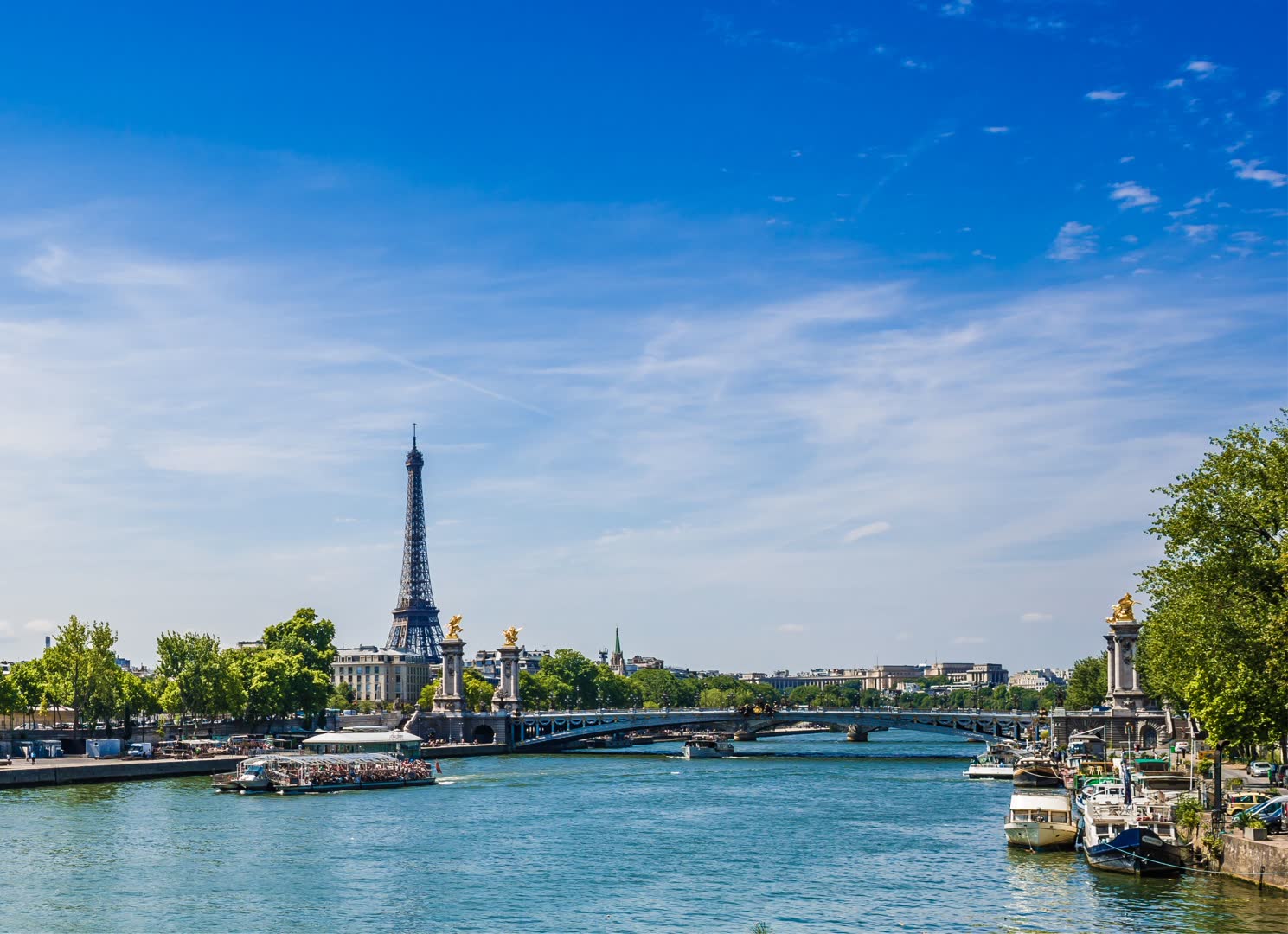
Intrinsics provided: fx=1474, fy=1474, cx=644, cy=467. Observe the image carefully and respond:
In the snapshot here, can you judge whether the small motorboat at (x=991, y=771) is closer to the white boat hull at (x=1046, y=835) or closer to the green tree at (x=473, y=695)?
the white boat hull at (x=1046, y=835)

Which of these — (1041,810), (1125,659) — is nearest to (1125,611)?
(1125,659)

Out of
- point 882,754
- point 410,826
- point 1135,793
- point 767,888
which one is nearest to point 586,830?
point 410,826

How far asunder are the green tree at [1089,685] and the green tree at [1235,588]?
7202 centimetres

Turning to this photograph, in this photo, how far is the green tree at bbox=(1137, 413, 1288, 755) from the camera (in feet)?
137

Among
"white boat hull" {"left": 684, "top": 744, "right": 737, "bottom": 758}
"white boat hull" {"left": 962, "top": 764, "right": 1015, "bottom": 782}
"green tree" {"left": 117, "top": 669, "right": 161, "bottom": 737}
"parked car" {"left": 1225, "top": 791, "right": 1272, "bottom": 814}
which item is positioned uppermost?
"green tree" {"left": 117, "top": 669, "right": 161, "bottom": 737}

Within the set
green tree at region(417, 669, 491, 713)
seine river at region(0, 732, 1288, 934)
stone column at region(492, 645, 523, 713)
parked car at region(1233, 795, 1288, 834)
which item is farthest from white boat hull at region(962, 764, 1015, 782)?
green tree at region(417, 669, 491, 713)

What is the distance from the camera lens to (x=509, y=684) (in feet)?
447

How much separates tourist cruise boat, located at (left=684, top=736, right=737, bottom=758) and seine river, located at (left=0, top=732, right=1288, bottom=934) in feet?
121

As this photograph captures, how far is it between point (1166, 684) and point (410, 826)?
3294 cm

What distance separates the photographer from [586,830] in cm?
6100

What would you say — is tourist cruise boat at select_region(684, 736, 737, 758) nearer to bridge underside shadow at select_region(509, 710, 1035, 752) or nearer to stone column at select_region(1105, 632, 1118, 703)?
bridge underside shadow at select_region(509, 710, 1035, 752)

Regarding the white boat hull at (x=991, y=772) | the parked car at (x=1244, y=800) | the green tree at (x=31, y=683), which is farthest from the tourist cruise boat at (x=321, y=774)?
the parked car at (x=1244, y=800)

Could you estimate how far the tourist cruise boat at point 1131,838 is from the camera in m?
43.1

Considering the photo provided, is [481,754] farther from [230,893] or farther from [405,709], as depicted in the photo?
[230,893]
